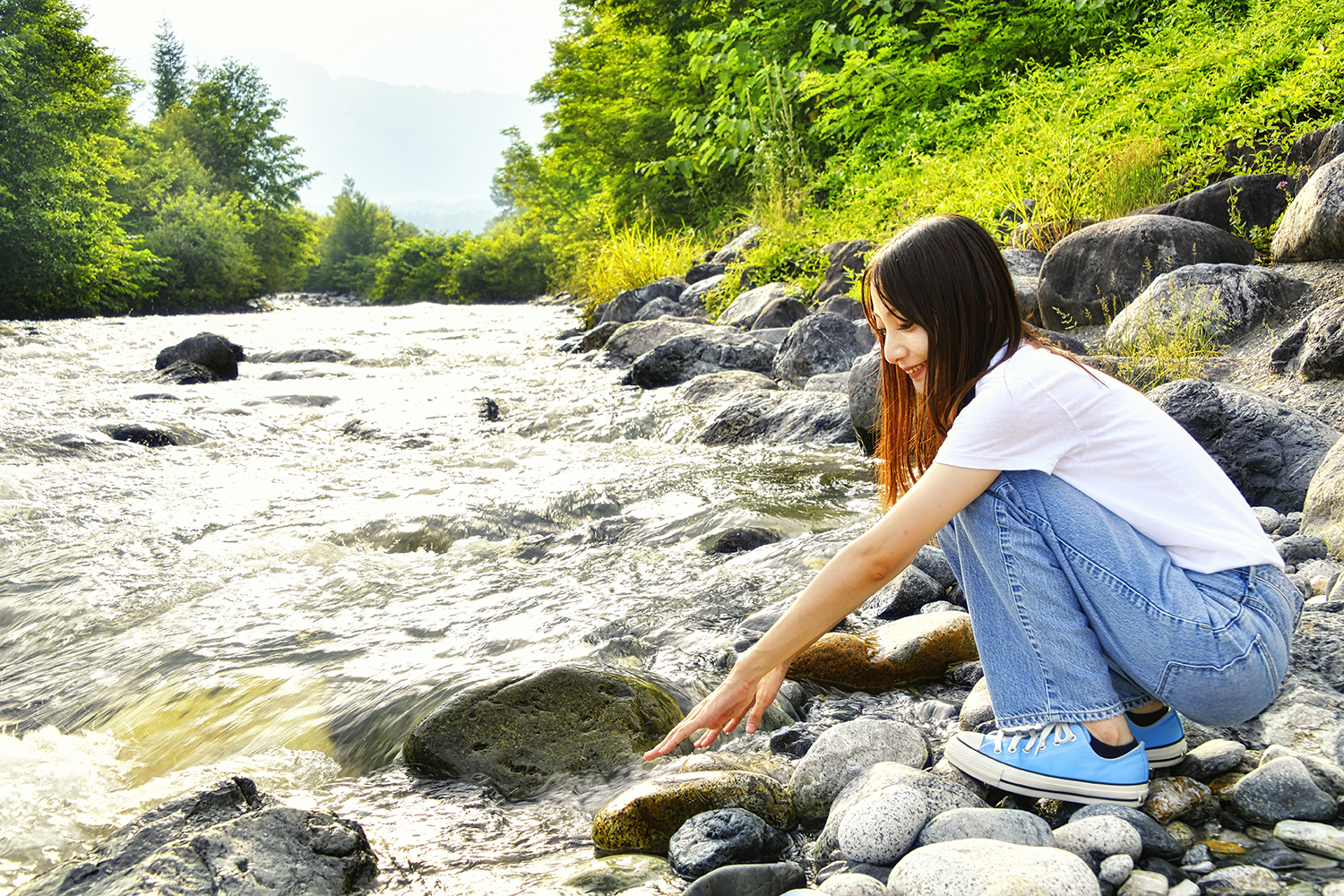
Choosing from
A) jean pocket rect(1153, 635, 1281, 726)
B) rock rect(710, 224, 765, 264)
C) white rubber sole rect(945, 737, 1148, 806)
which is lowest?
white rubber sole rect(945, 737, 1148, 806)

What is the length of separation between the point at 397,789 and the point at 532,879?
2.16 ft

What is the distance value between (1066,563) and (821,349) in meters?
5.83

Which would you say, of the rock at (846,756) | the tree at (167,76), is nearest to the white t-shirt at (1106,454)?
the rock at (846,756)

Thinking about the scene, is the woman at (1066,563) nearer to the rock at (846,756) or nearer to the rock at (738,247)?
the rock at (846,756)

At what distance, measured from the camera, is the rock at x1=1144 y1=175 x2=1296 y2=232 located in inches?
226

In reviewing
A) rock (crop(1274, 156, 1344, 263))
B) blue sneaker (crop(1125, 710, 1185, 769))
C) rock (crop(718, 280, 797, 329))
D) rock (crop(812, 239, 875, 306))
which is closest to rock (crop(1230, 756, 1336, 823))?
blue sneaker (crop(1125, 710, 1185, 769))

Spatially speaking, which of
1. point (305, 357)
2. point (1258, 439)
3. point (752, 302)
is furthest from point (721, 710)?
point (305, 357)

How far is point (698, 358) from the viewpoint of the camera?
27.9ft

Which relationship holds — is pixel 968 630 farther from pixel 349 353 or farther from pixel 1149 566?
pixel 349 353

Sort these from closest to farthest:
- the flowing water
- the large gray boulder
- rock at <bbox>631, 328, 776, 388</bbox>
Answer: the flowing water, the large gray boulder, rock at <bbox>631, 328, 776, 388</bbox>

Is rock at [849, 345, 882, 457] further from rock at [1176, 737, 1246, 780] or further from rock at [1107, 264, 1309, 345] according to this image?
rock at [1176, 737, 1246, 780]

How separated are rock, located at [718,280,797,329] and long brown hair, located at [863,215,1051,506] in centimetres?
747

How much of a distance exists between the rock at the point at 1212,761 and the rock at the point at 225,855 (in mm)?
1822

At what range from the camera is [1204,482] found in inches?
67.1
